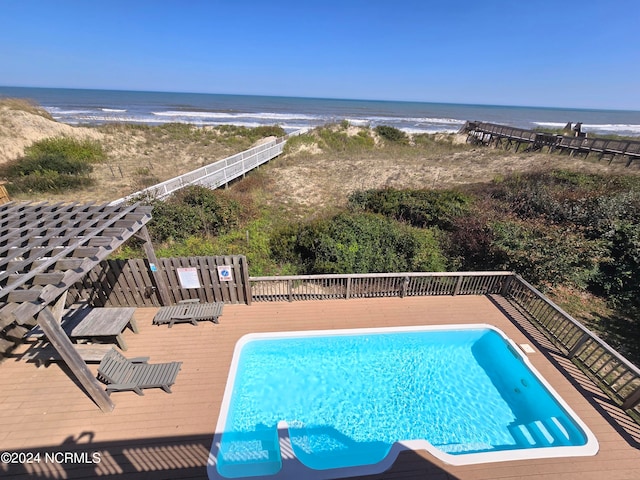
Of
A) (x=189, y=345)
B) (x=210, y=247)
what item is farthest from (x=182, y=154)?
(x=189, y=345)

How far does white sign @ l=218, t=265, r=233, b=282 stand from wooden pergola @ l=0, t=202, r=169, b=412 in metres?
2.16

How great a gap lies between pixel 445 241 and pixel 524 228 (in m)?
2.59

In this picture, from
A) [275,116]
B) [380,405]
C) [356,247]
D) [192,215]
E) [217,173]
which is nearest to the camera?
[380,405]

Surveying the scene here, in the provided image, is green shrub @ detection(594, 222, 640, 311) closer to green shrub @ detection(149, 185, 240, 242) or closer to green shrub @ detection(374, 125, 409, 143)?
green shrub @ detection(149, 185, 240, 242)

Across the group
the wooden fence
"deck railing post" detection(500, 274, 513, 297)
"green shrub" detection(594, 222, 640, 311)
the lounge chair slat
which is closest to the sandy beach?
the wooden fence

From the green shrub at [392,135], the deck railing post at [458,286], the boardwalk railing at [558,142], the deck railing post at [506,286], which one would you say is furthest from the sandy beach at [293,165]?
the deck railing post at [506,286]

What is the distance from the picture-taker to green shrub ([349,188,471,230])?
40.3 ft

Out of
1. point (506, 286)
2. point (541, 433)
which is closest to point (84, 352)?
point (541, 433)

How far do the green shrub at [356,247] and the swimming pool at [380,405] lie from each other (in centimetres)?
255

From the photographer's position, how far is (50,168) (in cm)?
1698

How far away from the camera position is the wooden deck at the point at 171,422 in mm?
4289

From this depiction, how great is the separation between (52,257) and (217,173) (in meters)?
13.2

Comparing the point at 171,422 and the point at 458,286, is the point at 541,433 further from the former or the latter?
the point at 171,422

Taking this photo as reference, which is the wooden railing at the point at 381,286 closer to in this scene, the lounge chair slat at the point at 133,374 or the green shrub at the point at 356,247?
the green shrub at the point at 356,247
